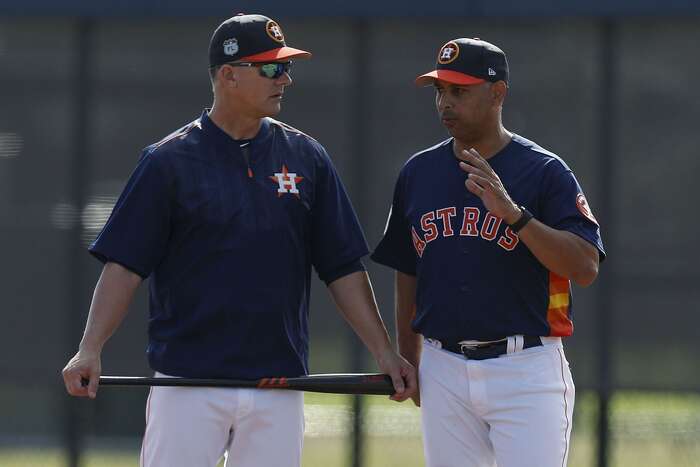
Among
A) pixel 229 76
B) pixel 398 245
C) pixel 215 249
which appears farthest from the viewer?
pixel 398 245

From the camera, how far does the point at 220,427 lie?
4145 millimetres

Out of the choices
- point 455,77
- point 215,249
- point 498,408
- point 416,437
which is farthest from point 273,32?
point 416,437

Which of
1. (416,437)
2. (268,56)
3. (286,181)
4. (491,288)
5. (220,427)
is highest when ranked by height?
(268,56)

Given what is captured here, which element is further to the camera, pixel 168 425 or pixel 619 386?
pixel 619 386

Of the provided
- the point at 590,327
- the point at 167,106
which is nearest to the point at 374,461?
the point at 590,327

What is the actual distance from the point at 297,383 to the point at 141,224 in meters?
0.69

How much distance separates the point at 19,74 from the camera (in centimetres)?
639

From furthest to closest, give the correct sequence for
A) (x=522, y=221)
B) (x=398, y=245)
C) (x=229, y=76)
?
(x=398, y=245) < (x=229, y=76) < (x=522, y=221)

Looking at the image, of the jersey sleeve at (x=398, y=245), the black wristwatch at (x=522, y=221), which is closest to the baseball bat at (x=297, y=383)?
the jersey sleeve at (x=398, y=245)

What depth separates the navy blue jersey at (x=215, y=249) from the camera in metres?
4.13

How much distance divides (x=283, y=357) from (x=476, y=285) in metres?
0.65

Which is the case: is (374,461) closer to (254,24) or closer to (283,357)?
(283,357)

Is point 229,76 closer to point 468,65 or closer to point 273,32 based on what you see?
point 273,32

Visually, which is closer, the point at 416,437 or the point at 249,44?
the point at 249,44
